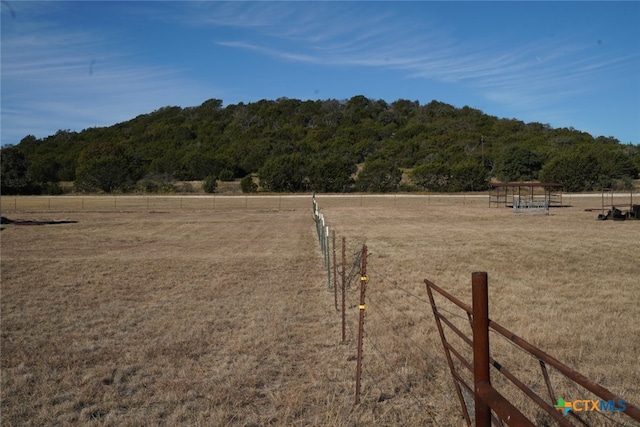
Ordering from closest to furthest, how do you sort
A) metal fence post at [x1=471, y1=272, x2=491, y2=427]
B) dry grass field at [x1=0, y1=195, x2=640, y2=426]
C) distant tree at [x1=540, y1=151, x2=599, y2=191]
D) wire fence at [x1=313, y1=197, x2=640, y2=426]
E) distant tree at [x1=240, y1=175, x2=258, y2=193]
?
metal fence post at [x1=471, y1=272, x2=491, y2=427] < wire fence at [x1=313, y1=197, x2=640, y2=426] < dry grass field at [x1=0, y1=195, x2=640, y2=426] < distant tree at [x1=540, y1=151, x2=599, y2=191] < distant tree at [x1=240, y1=175, x2=258, y2=193]

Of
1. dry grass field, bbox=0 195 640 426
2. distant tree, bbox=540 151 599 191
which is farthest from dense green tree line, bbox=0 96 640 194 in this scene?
dry grass field, bbox=0 195 640 426

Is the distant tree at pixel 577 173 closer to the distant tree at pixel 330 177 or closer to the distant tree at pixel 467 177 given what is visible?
the distant tree at pixel 467 177

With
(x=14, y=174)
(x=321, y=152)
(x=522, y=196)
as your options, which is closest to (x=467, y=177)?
(x=522, y=196)

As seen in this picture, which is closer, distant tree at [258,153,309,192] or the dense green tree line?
the dense green tree line

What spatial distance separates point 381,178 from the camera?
291 ft

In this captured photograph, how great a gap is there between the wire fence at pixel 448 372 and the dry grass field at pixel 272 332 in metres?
0.04

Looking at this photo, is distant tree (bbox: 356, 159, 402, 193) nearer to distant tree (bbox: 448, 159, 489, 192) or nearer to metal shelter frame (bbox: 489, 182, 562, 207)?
distant tree (bbox: 448, 159, 489, 192)

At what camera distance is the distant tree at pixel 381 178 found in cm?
8838

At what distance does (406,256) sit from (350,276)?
428cm

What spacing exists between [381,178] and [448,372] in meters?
82.3

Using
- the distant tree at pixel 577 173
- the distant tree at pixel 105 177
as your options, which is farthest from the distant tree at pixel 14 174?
the distant tree at pixel 577 173

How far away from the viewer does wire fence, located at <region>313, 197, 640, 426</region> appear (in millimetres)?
3752

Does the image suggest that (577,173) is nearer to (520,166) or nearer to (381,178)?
(520,166)

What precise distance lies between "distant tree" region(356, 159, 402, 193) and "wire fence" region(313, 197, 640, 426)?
77890 millimetres
